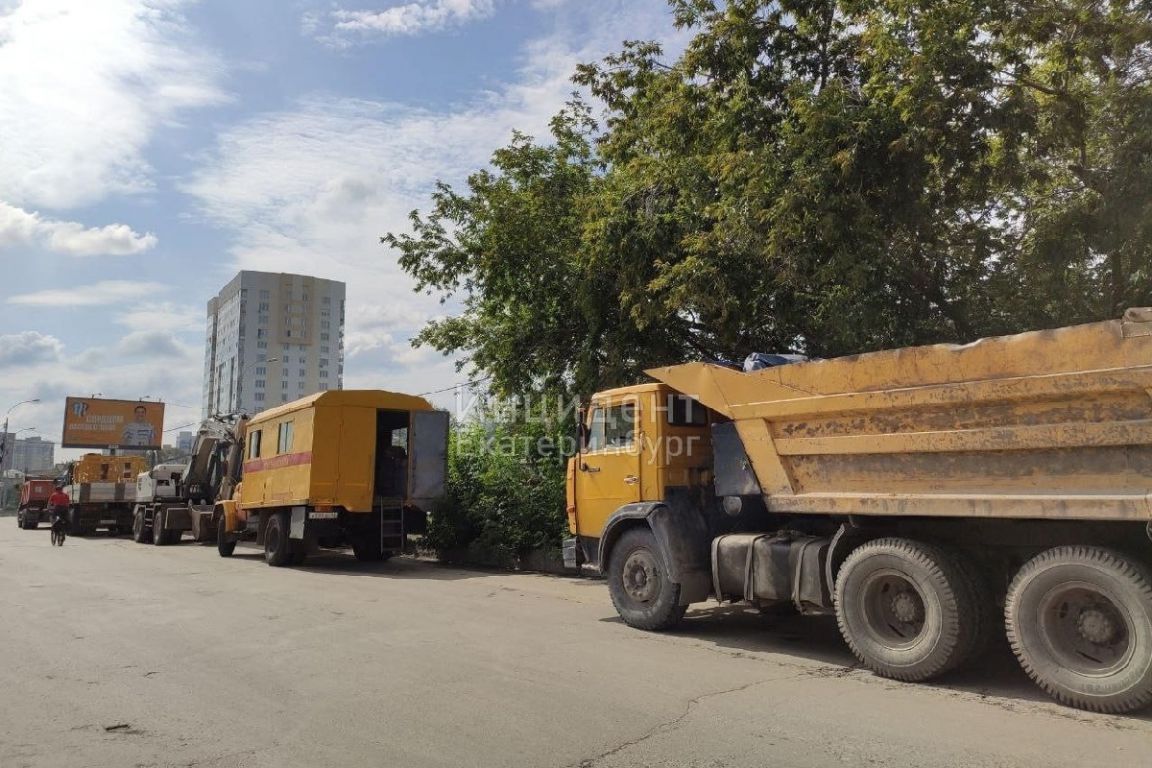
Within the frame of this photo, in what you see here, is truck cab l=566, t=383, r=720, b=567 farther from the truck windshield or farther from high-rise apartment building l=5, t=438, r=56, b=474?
high-rise apartment building l=5, t=438, r=56, b=474

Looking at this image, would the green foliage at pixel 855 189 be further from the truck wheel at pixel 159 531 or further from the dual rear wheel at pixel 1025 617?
the truck wheel at pixel 159 531

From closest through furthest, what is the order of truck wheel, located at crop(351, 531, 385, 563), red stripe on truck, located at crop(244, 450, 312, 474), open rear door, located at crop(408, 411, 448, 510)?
red stripe on truck, located at crop(244, 450, 312, 474), open rear door, located at crop(408, 411, 448, 510), truck wheel, located at crop(351, 531, 385, 563)

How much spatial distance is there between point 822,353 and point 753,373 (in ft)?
19.5

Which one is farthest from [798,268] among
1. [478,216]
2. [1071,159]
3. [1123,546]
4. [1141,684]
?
[478,216]

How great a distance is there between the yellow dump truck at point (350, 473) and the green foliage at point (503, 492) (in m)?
1.03

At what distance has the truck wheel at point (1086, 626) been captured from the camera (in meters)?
5.29

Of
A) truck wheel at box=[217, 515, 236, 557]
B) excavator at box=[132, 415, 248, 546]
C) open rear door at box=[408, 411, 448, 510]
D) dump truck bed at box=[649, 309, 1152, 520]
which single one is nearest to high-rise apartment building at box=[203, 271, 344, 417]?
excavator at box=[132, 415, 248, 546]

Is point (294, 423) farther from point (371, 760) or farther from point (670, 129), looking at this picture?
point (371, 760)

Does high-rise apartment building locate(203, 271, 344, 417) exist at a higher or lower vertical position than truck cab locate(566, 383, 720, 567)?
higher

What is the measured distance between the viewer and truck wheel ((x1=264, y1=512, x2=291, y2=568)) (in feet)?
53.3

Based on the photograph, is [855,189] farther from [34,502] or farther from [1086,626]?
[34,502]

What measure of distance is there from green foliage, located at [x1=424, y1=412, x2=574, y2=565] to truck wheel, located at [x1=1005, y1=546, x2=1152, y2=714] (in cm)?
984

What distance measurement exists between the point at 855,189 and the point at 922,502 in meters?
4.97

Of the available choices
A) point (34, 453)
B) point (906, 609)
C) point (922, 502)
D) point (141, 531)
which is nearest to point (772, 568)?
point (906, 609)
